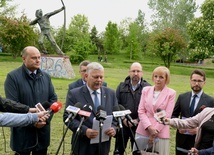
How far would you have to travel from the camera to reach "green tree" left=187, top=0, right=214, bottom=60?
37.7 meters

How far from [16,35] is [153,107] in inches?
1700

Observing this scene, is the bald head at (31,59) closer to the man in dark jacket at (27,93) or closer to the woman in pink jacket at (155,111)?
the man in dark jacket at (27,93)

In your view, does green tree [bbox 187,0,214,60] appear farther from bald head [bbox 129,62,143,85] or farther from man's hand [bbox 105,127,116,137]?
man's hand [bbox 105,127,116,137]

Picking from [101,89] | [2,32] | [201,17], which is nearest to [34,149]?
[101,89]

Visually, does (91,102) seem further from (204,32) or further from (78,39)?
(78,39)

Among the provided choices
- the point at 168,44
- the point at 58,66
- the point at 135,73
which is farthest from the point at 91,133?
the point at 168,44

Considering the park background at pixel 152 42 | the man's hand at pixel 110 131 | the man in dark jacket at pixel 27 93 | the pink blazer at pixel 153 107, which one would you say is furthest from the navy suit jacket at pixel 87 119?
the park background at pixel 152 42

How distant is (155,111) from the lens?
16.2 feet

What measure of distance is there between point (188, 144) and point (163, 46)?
39.2 meters

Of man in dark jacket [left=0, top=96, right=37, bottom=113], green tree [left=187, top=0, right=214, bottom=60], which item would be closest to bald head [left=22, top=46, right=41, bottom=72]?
man in dark jacket [left=0, top=96, right=37, bottom=113]

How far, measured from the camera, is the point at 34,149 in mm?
4707

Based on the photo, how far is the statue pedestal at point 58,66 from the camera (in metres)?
21.7

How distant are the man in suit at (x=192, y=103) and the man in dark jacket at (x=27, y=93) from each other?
2.12m

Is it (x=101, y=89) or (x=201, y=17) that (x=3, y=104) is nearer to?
(x=101, y=89)
